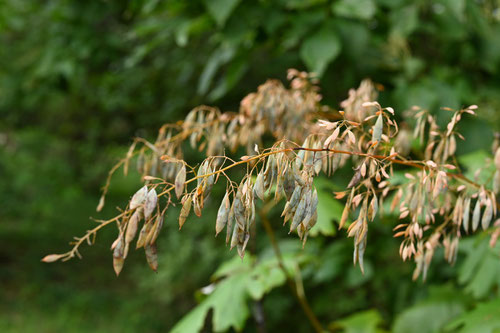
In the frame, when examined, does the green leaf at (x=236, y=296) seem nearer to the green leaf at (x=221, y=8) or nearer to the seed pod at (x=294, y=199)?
the seed pod at (x=294, y=199)

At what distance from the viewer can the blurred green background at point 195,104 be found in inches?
74.1

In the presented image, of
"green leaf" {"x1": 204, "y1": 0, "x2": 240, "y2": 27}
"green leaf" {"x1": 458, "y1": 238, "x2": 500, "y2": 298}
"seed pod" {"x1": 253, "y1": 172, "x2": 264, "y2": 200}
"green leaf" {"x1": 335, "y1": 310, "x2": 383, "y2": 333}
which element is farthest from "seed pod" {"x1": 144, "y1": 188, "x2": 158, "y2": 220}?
"green leaf" {"x1": 335, "y1": 310, "x2": 383, "y2": 333}

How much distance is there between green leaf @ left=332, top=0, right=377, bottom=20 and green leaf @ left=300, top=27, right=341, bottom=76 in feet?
0.34

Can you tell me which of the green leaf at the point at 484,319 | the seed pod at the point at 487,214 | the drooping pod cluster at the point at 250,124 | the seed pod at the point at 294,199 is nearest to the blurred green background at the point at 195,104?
the green leaf at the point at 484,319

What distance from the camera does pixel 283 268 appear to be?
5.09ft

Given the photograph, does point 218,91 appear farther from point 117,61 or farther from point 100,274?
point 100,274

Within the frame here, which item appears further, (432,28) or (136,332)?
(136,332)

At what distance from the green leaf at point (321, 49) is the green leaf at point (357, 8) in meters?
0.10

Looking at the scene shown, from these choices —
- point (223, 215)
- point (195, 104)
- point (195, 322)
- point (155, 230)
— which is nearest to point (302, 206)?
point (223, 215)

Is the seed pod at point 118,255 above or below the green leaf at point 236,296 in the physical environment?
above

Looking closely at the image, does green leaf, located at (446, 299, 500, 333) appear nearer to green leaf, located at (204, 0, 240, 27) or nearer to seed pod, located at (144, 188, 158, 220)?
seed pod, located at (144, 188, 158, 220)

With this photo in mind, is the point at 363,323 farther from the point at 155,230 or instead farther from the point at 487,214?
the point at 155,230

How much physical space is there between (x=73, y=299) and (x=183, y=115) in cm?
352

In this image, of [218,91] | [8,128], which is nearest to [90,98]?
[8,128]
